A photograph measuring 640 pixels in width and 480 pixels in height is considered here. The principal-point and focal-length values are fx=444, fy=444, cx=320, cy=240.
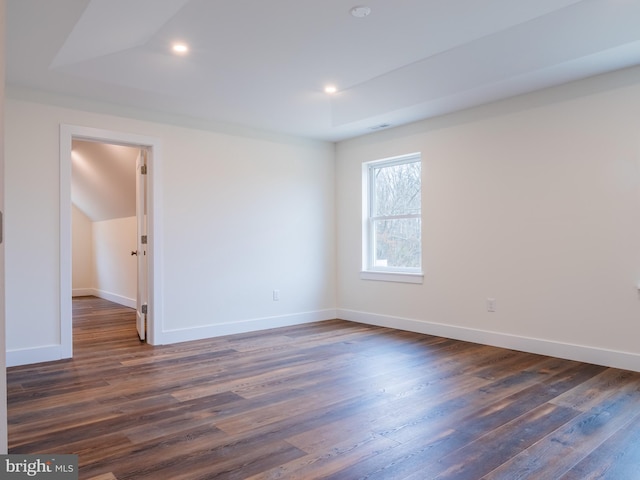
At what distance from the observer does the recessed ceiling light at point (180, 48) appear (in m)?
3.24

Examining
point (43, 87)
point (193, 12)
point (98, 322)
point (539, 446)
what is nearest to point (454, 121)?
point (193, 12)

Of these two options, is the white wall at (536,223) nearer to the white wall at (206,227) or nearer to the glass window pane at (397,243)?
the glass window pane at (397,243)

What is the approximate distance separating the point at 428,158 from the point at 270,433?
11.2 feet

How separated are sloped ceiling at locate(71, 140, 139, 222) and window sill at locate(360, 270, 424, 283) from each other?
10.6 feet

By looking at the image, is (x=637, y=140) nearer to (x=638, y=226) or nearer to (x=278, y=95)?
(x=638, y=226)

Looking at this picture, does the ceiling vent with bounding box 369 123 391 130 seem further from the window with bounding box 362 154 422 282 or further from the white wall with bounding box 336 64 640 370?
the window with bounding box 362 154 422 282

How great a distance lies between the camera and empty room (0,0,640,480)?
2350mm

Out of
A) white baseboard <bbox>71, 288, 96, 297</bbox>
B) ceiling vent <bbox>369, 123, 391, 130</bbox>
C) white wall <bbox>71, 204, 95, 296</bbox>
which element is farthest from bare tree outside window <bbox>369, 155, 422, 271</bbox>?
white wall <bbox>71, 204, 95, 296</bbox>

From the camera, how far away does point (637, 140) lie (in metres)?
3.38

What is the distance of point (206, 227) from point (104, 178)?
296cm

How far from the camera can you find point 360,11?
273 centimetres

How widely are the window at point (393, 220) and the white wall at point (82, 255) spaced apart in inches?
240

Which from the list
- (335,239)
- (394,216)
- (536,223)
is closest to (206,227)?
(335,239)

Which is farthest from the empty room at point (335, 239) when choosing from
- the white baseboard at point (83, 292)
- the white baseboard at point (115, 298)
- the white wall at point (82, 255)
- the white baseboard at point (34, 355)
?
the white wall at point (82, 255)
